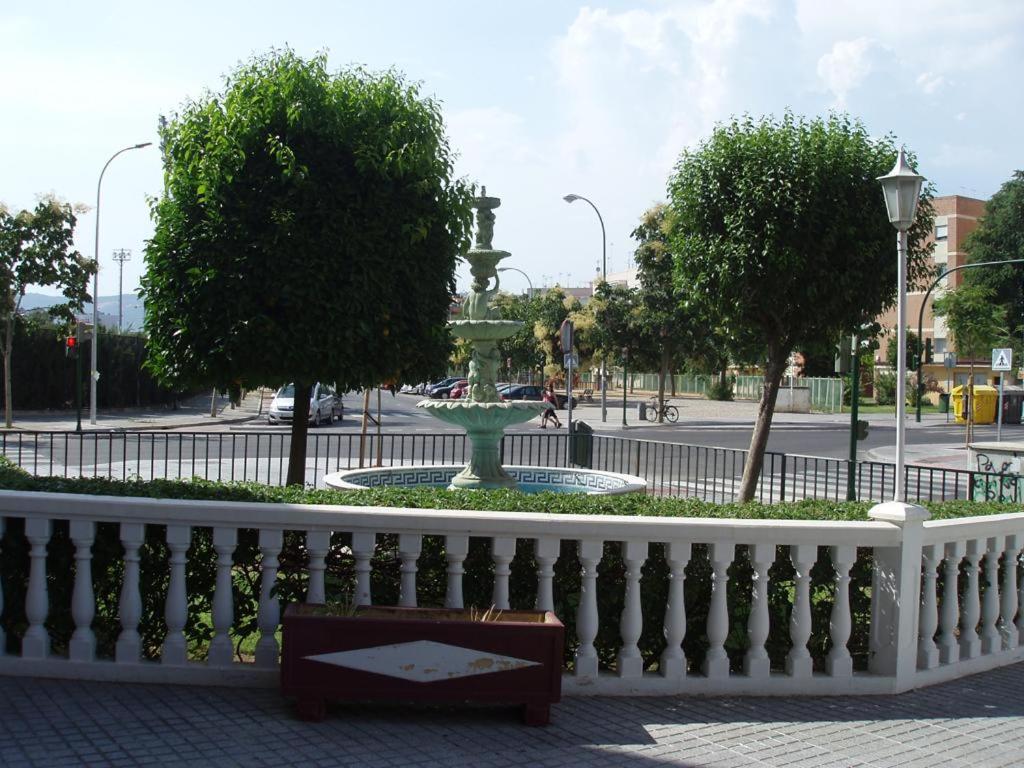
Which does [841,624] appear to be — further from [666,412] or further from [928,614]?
[666,412]

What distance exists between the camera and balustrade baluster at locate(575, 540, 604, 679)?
5.01 meters

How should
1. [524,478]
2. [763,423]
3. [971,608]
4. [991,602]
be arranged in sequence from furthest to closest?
[524,478] < [763,423] < [991,602] < [971,608]

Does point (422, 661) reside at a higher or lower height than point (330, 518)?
lower

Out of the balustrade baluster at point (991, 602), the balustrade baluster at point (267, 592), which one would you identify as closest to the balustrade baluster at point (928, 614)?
the balustrade baluster at point (991, 602)

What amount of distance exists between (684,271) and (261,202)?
17.1ft

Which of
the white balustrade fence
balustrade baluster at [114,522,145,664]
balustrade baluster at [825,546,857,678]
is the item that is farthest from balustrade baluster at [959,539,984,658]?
balustrade baluster at [114,522,145,664]

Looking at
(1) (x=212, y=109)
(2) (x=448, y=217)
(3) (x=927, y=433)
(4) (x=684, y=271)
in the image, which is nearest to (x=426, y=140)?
(2) (x=448, y=217)

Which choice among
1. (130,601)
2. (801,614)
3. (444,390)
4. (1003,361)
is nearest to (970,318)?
(1003,361)

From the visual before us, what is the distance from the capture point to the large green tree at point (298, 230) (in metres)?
9.79

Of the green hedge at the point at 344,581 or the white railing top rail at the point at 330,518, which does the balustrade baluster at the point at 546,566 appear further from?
the green hedge at the point at 344,581

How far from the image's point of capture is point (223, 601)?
16.5 feet

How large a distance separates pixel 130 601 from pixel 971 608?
4.72 m

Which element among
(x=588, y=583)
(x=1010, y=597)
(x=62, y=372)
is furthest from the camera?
(x=62, y=372)

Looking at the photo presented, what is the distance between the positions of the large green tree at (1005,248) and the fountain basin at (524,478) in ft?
199
